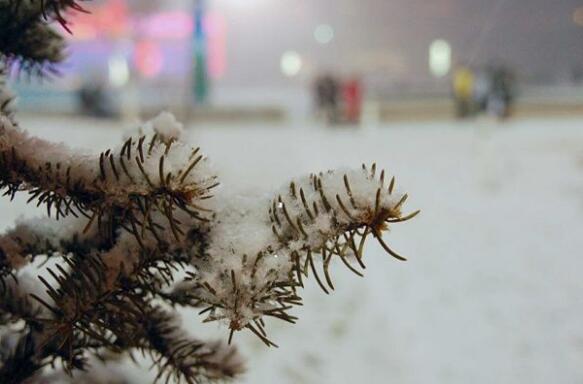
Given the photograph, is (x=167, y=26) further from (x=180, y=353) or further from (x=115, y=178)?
(x=115, y=178)

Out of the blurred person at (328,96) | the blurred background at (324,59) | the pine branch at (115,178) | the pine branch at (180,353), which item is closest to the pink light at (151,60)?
the blurred background at (324,59)

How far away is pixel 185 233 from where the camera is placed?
45.7 inches

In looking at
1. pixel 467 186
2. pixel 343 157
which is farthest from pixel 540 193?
pixel 343 157

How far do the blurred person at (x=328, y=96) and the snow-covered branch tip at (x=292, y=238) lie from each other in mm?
24329

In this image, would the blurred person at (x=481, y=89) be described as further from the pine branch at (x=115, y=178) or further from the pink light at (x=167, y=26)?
the pink light at (x=167, y=26)

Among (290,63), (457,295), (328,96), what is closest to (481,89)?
(328,96)

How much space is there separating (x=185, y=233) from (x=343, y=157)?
583 inches

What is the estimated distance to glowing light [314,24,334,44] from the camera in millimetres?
60900

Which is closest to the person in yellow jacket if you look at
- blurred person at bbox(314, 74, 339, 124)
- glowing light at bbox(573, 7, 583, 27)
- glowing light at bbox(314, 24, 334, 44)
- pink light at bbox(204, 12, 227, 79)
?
blurred person at bbox(314, 74, 339, 124)

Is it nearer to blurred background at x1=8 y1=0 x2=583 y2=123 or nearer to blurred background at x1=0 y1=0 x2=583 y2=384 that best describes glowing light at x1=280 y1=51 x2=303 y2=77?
blurred background at x1=8 y1=0 x2=583 y2=123

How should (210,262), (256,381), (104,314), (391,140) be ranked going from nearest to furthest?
(210,262), (104,314), (256,381), (391,140)

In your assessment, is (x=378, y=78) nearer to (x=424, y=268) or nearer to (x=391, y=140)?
(x=391, y=140)

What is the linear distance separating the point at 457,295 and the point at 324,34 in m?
57.9

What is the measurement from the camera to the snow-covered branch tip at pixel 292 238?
102 cm
